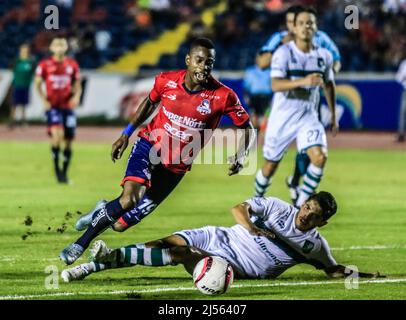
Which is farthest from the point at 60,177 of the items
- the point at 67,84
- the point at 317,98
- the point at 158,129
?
the point at 158,129

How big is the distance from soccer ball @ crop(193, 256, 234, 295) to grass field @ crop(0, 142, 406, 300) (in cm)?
10

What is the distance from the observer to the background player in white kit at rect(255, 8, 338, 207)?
1437 centimetres

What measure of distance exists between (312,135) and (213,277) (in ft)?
18.1

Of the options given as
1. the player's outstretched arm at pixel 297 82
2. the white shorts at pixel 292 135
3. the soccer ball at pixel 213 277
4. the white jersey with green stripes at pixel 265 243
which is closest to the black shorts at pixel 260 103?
the white shorts at pixel 292 135

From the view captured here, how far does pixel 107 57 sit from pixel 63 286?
29.8m

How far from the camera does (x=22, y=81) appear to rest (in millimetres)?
33375

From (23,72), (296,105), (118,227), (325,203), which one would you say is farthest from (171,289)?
(23,72)

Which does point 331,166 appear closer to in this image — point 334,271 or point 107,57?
point 334,271

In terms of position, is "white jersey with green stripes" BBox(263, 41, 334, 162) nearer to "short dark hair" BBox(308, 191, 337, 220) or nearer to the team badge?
the team badge

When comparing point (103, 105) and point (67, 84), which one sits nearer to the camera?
point (67, 84)

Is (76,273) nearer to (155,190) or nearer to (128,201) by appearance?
(128,201)

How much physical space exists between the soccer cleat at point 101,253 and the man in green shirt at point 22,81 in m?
24.1

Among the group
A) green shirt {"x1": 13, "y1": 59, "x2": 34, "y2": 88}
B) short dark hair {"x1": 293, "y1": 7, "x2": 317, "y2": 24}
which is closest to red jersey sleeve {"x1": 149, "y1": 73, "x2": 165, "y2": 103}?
short dark hair {"x1": 293, "y1": 7, "x2": 317, "y2": 24}

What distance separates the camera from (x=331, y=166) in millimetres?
24203
